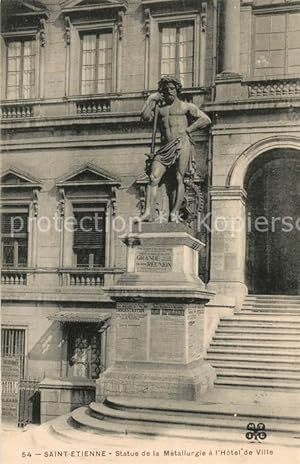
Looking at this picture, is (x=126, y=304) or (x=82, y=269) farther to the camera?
(x=82, y=269)

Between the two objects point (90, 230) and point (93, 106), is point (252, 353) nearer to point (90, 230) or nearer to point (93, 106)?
point (90, 230)

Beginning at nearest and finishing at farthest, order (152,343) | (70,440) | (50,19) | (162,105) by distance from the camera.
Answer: (70,440) → (152,343) → (162,105) → (50,19)

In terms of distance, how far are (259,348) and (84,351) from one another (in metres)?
5.97

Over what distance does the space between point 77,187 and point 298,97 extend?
6592mm

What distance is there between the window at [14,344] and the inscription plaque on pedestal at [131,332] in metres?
8.37

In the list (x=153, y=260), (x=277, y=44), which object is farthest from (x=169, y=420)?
(x=277, y=44)

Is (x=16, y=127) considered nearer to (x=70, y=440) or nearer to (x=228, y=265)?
(x=228, y=265)

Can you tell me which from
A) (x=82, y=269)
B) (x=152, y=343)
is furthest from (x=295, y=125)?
(x=152, y=343)

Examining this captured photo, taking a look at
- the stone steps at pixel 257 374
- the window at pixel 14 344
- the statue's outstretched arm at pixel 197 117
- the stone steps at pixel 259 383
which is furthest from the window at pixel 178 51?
the stone steps at pixel 259 383

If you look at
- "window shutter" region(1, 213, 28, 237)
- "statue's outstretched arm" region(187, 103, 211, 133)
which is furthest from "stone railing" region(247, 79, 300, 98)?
A: "window shutter" region(1, 213, 28, 237)

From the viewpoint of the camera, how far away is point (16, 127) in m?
20.4

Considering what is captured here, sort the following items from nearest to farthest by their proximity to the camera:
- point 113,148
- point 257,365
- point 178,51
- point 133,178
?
1. point 257,365
2. point 133,178
3. point 113,148
4. point 178,51

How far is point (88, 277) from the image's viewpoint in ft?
64.6

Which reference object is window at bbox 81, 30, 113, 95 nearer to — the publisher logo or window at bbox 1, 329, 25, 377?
window at bbox 1, 329, 25, 377
